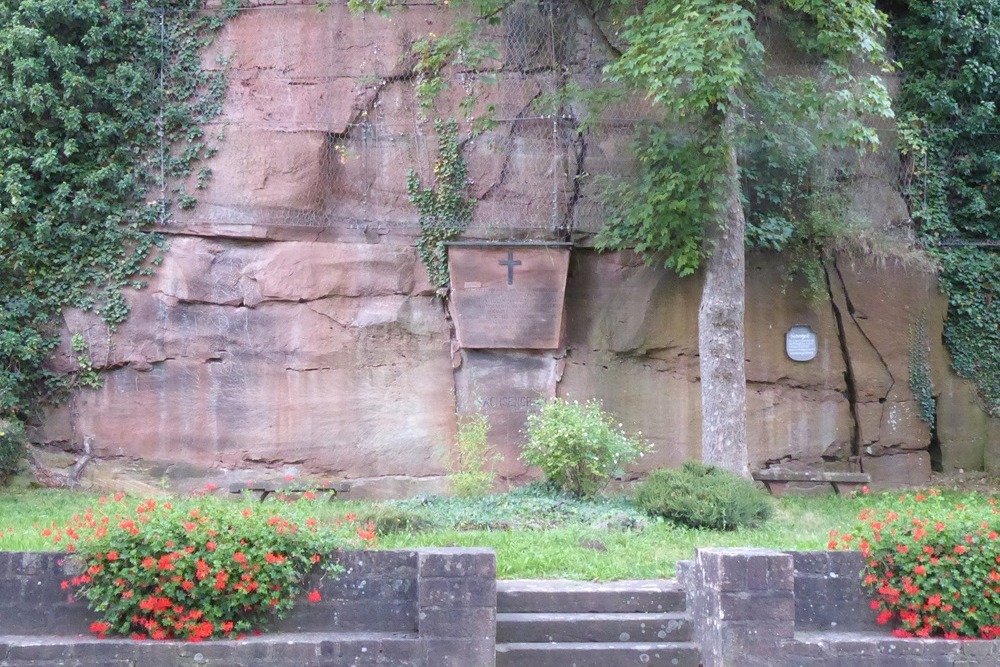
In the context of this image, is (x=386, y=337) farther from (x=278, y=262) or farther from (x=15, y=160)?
(x=15, y=160)

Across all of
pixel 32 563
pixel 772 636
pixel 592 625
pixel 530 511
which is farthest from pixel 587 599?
pixel 32 563

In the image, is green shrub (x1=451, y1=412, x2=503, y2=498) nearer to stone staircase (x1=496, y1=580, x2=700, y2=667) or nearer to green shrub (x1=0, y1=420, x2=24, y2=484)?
stone staircase (x1=496, y1=580, x2=700, y2=667)

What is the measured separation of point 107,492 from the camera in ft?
37.5

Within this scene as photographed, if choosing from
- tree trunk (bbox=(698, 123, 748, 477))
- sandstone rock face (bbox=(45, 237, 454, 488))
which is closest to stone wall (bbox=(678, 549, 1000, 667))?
tree trunk (bbox=(698, 123, 748, 477))

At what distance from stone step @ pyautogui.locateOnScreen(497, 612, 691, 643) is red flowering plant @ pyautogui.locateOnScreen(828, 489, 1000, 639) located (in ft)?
3.97

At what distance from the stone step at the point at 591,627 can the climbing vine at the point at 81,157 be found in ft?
25.8

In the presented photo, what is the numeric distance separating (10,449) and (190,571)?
7.19 m

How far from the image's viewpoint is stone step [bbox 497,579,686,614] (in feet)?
20.1

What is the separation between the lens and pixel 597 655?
19.1 feet

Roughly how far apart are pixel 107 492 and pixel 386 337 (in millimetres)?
3766

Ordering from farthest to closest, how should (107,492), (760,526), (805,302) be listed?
(805,302) → (107,492) → (760,526)

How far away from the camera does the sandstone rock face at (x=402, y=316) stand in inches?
466

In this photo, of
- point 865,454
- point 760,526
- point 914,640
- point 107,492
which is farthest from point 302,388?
point 914,640

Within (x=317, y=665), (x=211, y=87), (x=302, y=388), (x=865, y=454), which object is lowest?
(x=317, y=665)
